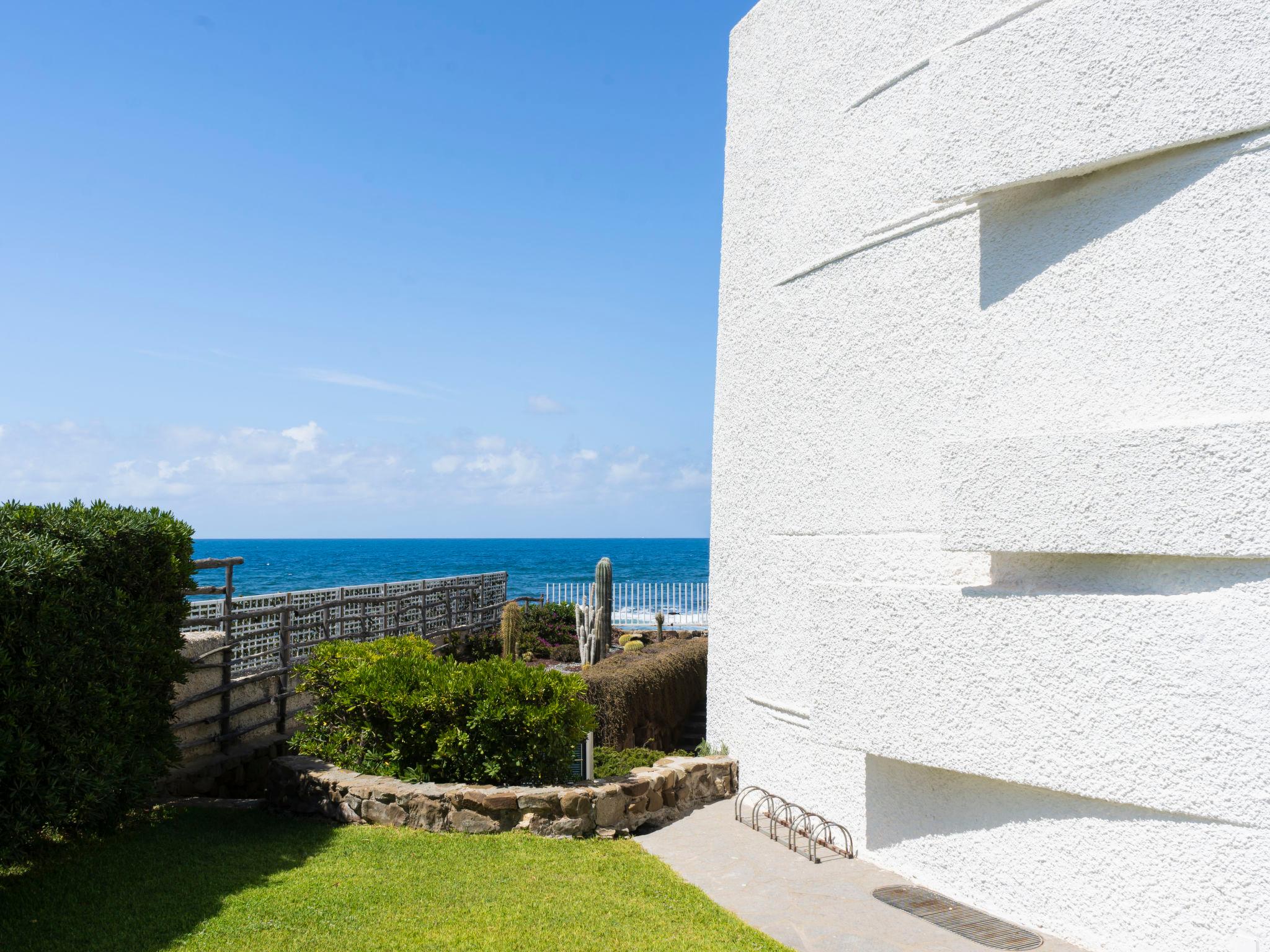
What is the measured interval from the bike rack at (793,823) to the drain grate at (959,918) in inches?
35.6

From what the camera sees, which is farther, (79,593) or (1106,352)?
(79,593)

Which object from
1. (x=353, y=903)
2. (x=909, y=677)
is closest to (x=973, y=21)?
(x=909, y=677)

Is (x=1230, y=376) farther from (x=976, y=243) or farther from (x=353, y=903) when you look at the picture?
(x=353, y=903)

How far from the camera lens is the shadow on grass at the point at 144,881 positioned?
4.82 metres

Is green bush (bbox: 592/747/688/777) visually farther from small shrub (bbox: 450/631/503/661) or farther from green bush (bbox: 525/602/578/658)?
green bush (bbox: 525/602/578/658)

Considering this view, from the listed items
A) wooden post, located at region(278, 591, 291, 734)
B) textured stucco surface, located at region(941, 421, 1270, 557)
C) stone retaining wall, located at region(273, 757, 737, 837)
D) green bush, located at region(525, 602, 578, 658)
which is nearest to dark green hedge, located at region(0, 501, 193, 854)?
stone retaining wall, located at region(273, 757, 737, 837)

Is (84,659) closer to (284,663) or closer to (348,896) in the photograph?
(348,896)

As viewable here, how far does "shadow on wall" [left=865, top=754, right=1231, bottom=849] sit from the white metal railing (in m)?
19.4

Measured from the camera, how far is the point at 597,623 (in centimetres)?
1600

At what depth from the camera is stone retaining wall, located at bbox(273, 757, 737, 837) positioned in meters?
7.14

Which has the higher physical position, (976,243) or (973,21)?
(973,21)

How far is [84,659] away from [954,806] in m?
5.85

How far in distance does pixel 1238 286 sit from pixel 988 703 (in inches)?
106

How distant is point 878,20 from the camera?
7461 millimetres
